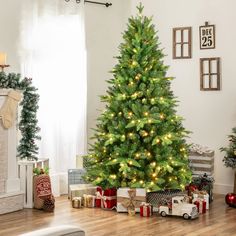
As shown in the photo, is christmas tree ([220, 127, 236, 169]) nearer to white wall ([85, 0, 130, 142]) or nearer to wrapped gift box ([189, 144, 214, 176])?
wrapped gift box ([189, 144, 214, 176])

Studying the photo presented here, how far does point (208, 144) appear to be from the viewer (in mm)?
6910

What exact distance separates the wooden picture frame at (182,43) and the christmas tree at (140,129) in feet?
4.55

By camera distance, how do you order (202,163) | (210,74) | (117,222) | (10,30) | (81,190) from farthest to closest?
(210,74)
(202,163)
(10,30)
(81,190)
(117,222)

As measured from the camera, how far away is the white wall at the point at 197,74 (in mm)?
6750

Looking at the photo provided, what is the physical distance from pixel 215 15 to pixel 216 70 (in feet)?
2.40

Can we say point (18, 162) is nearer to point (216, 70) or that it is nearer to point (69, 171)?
point (69, 171)

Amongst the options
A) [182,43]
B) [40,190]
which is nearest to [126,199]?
[40,190]

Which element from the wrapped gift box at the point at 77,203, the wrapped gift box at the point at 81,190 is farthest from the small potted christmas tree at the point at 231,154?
the wrapped gift box at the point at 77,203

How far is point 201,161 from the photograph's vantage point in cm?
651

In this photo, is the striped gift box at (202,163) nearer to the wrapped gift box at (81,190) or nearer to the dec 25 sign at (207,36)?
the wrapped gift box at (81,190)

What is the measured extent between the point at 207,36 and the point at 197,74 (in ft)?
1.72

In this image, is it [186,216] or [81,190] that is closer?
[186,216]

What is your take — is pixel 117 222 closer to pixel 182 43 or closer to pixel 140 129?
pixel 140 129

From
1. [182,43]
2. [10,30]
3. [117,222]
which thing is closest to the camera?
[117,222]
